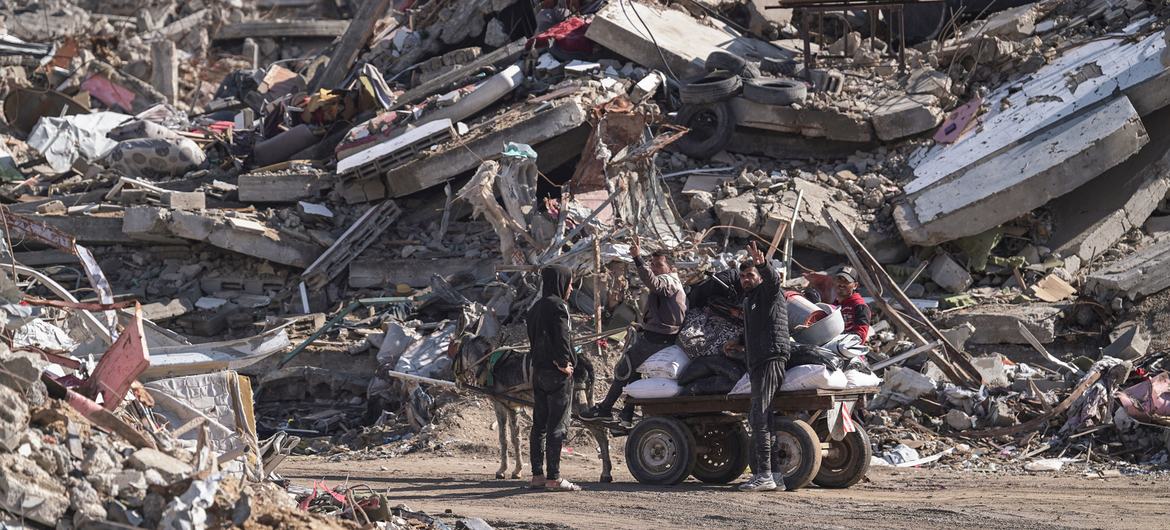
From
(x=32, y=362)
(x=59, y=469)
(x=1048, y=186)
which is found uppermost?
(x=1048, y=186)

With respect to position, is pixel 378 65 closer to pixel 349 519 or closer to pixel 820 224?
pixel 820 224

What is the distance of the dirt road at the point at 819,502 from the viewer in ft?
30.7

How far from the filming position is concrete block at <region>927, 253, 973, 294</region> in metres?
18.1

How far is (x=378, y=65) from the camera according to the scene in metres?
24.6

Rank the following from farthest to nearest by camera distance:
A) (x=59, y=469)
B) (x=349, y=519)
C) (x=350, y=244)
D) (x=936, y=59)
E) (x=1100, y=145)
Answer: (x=936, y=59) → (x=350, y=244) → (x=1100, y=145) → (x=349, y=519) → (x=59, y=469)

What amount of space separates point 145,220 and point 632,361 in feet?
34.3

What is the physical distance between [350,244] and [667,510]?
35.6ft

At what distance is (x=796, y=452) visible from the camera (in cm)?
1090

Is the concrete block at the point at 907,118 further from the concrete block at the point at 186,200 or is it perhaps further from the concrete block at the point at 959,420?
the concrete block at the point at 186,200

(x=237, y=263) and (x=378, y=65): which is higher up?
(x=378, y=65)

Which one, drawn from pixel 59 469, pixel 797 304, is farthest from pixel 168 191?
pixel 59 469

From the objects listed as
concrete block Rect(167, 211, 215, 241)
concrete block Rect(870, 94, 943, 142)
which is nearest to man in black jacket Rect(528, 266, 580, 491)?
concrete block Rect(167, 211, 215, 241)

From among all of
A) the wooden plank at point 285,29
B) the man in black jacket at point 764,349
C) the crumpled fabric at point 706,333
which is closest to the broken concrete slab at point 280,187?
the crumpled fabric at point 706,333

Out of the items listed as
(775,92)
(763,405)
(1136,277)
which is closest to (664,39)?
(775,92)
